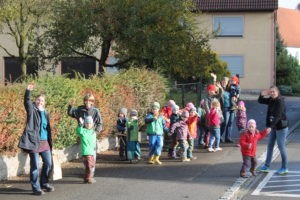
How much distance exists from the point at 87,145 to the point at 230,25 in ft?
91.1

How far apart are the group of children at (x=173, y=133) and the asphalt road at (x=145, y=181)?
288 millimetres

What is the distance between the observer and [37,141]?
24.8 ft

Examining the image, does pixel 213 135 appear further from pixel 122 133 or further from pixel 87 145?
pixel 87 145

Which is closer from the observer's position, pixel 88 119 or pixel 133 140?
pixel 88 119

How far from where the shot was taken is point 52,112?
952 cm

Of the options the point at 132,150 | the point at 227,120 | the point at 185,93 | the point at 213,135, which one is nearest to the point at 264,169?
the point at 213,135

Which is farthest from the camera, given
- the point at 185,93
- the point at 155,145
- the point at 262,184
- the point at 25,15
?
the point at 25,15

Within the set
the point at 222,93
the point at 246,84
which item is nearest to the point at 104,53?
the point at 222,93

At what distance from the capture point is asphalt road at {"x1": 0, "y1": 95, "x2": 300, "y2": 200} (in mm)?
7605

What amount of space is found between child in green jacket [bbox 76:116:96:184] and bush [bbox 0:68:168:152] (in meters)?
1.13

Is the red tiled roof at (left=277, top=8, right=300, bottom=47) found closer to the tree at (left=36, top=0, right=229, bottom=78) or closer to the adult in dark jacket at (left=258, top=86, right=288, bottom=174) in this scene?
the tree at (left=36, top=0, right=229, bottom=78)

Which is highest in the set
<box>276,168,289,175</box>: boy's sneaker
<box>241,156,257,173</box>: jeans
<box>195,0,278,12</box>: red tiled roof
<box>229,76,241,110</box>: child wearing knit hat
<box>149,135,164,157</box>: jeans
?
<box>195,0,278,12</box>: red tiled roof

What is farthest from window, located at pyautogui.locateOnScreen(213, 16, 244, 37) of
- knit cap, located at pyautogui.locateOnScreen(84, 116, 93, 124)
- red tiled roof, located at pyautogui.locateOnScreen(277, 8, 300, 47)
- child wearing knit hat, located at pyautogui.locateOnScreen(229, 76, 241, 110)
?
knit cap, located at pyautogui.locateOnScreen(84, 116, 93, 124)

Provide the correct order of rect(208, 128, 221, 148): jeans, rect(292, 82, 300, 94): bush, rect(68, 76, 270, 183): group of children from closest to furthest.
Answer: rect(68, 76, 270, 183): group of children < rect(208, 128, 221, 148): jeans < rect(292, 82, 300, 94): bush
